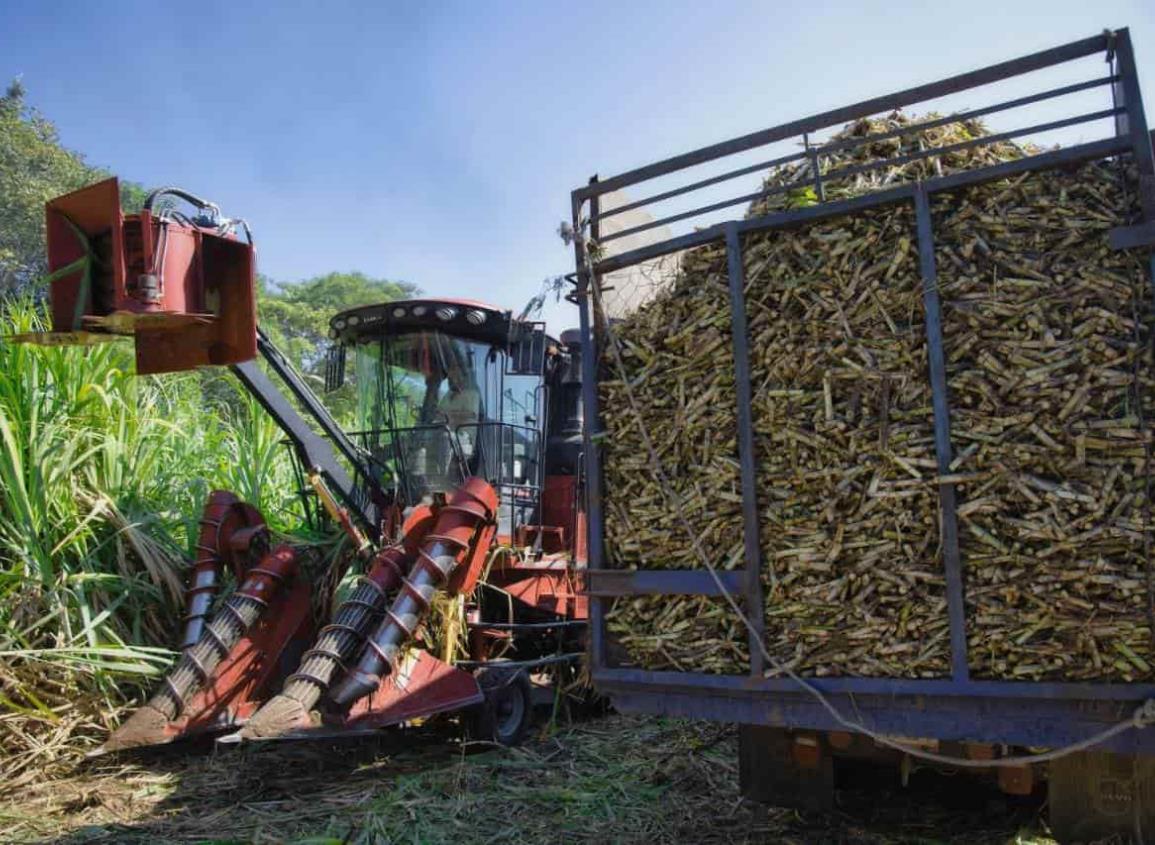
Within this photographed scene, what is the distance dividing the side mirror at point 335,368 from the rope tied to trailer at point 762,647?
3698 millimetres

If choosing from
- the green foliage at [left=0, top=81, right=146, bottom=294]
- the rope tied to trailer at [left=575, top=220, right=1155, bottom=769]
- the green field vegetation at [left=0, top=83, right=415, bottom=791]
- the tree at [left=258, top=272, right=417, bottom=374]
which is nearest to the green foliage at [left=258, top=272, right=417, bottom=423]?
the tree at [left=258, top=272, right=417, bottom=374]

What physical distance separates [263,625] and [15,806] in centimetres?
160

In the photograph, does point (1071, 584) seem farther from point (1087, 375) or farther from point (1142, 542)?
point (1087, 375)

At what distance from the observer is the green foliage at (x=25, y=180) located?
20438 mm

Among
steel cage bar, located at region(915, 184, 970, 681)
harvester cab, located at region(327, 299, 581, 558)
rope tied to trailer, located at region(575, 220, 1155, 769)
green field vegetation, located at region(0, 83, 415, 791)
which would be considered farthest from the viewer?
harvester cab, located at region(327, 299, 581, 558)

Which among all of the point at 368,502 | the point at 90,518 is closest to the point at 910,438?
the point at 368,502

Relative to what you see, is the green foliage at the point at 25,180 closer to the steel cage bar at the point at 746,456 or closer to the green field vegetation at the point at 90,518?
the green field vegetation at the point at 90,518

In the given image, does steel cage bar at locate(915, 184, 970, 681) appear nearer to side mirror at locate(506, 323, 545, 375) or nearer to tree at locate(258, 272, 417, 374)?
side mirror at locate(506, 323, 545, 375)

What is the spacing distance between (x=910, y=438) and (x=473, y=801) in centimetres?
307

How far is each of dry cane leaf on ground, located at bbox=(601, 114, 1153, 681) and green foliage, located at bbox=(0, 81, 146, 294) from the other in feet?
66.1

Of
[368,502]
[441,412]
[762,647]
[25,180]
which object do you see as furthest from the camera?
[25,180]

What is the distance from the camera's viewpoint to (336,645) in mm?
5309

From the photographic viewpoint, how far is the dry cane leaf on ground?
288 cm

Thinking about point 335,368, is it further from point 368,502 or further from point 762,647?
point 762,647
